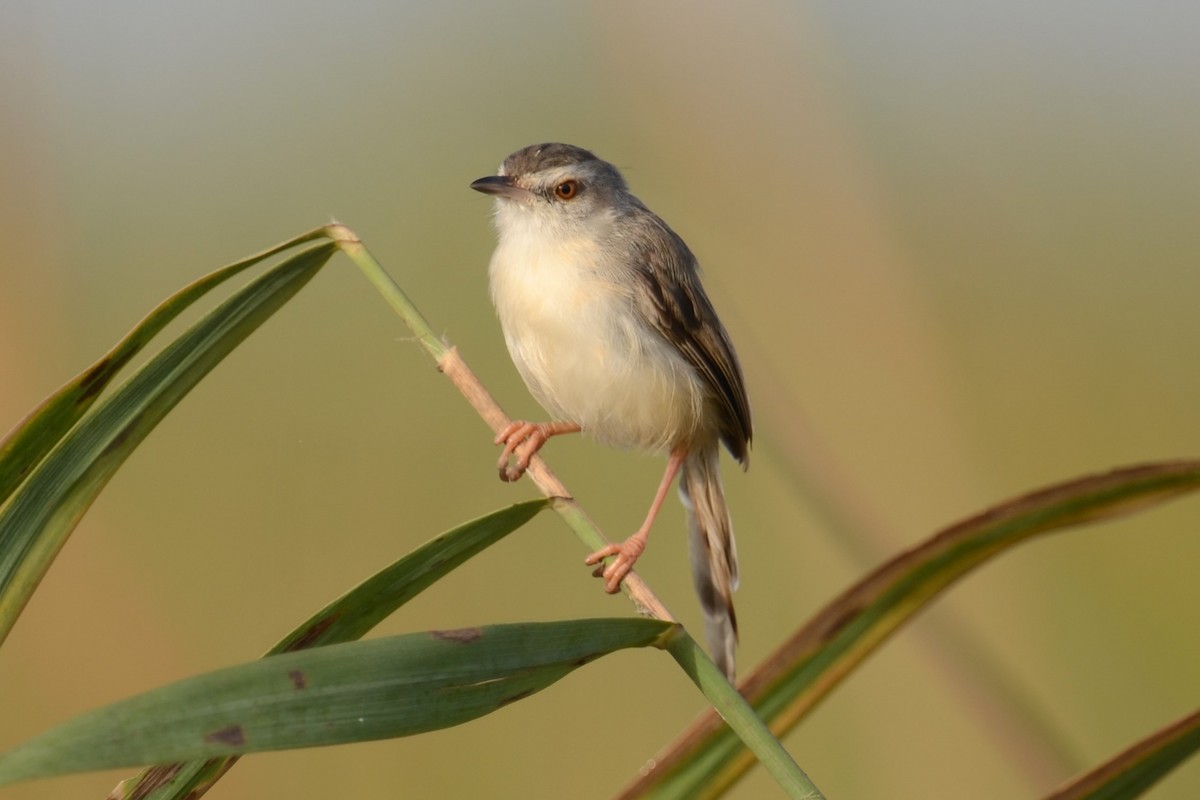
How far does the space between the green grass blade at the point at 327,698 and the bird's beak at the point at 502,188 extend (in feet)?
5.74

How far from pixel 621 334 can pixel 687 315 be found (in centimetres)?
23

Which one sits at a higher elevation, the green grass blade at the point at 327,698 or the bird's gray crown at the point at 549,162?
the bird's gray crown at the point at 549,162

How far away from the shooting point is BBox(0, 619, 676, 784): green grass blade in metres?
0.72

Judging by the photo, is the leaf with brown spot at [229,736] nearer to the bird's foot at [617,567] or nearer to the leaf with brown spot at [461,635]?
the leaf with brown spot at [461,635]

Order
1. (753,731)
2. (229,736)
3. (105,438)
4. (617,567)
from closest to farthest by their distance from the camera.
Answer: (229,736) → (753,731) → (105,438) → (617,567)

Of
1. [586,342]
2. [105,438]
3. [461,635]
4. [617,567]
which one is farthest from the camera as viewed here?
[586,342]

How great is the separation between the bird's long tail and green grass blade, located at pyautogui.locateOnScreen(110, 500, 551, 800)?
135 centimetres

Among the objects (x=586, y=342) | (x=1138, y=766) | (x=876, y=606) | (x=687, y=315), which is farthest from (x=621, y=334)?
(x=1138, y=766)

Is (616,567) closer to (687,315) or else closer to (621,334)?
(621,334)

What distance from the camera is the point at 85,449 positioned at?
3.79ft

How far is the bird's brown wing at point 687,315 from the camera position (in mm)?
2504

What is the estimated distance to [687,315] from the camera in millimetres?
2559

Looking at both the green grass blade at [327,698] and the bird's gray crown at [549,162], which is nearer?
the green grass blade at [327,698]

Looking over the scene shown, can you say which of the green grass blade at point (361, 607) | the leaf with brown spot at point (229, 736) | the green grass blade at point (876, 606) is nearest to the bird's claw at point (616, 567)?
the green grass blade at point (876, 606)
